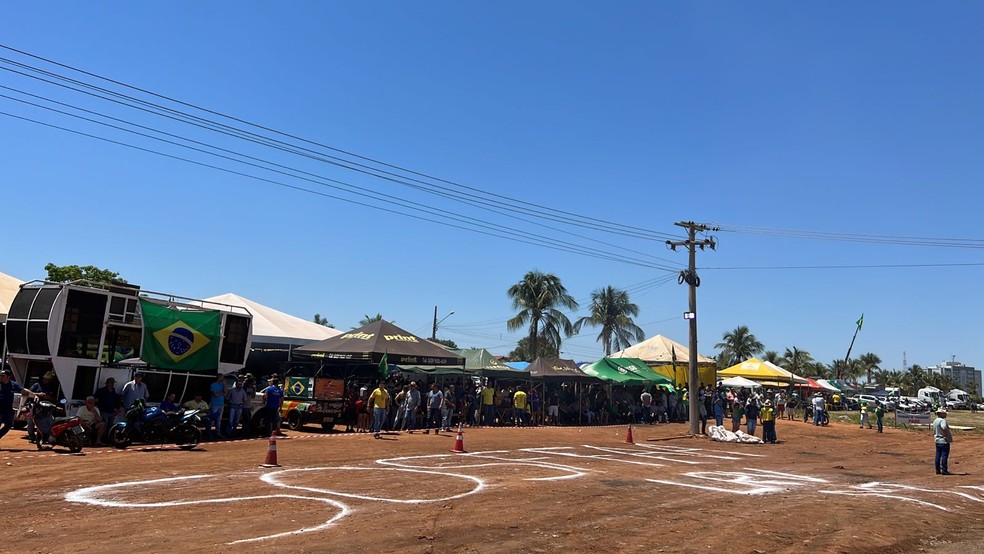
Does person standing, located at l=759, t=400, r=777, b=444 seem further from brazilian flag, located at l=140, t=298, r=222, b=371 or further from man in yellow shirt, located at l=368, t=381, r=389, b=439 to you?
brazilian flag, located at l=140, t=298, r=222, b=371

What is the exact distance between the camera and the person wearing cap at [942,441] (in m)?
17.9

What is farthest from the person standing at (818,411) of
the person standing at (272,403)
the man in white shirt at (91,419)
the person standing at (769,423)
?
the man in white shirt at (91,419)

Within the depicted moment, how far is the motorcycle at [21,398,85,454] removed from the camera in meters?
16.0

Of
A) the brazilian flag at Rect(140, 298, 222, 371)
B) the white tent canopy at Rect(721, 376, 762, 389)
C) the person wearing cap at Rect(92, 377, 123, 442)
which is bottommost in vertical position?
the person wearing cap at Rect(92, 377, 123, 442)

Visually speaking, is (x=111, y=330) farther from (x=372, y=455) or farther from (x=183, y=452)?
(x=372, y=455)

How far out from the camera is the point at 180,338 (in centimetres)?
2062

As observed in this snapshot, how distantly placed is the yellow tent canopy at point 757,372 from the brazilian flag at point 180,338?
41.1 metres

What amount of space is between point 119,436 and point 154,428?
93 centimetres

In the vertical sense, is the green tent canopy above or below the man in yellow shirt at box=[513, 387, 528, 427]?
above

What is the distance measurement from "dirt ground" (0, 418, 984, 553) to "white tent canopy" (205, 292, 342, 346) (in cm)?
1511

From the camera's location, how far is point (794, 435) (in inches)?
1341

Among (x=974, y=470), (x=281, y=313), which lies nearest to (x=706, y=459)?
(x=974, y=470)

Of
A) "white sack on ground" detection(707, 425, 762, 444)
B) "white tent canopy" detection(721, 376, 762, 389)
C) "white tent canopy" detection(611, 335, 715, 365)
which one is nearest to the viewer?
"white sack on ground" detection(707, 425, 762, 444)

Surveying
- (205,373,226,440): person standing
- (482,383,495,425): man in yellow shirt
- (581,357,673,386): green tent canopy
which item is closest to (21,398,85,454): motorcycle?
(205,373,226,440): person standing
